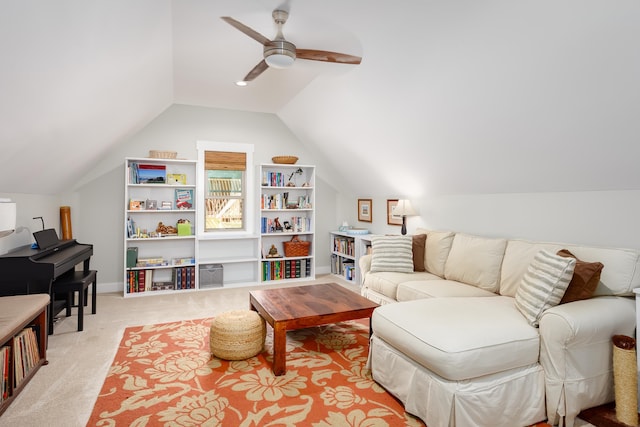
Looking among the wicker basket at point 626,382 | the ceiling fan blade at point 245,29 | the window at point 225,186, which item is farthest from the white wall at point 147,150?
the wicker basket at point 626,382

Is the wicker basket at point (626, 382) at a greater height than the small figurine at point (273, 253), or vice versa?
the small figurine at point (273, 253)

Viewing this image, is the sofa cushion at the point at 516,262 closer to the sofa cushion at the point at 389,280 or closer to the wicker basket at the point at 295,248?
the sofa cushion at the point at 389,280

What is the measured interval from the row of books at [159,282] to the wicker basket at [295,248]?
54.6 inches

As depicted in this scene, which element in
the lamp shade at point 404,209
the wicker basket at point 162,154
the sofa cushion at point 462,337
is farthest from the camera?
the wicker basket at point 162,154

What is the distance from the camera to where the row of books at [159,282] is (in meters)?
4.80

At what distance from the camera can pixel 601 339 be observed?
2137 mm

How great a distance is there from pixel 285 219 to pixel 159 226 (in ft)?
6.11

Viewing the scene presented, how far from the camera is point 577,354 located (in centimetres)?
207

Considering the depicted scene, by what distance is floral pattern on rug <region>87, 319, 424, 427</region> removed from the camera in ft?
6.92

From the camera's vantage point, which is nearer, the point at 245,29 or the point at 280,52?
the point at 245,29

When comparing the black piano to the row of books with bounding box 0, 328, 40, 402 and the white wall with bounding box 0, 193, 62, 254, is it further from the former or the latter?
the row of books with bounding box 0, 328, 40, 402

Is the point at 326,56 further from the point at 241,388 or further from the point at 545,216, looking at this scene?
the point at 241,388

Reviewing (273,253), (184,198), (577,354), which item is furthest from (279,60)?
(273,253)

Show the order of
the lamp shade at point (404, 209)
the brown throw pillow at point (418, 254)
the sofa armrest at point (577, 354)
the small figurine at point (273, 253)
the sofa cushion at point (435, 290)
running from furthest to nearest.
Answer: the small figurine at point (273, 253), the lamp shade at point (404, 209), the brown throw pillow at point (418, 254), the sofa cushion at point (435, 290), the sofa armrest at point (577, 354)
